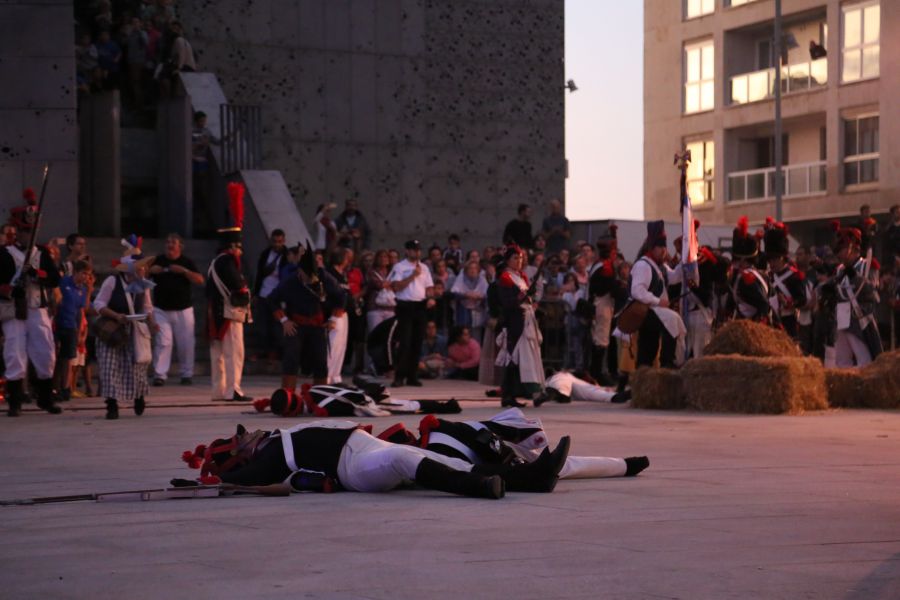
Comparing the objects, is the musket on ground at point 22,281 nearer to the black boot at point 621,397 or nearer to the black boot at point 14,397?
the black boot at point 14,397

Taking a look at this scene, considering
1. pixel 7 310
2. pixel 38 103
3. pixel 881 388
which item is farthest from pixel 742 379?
pixel 38 103

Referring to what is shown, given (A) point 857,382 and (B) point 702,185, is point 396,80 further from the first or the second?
(B) point 702,185

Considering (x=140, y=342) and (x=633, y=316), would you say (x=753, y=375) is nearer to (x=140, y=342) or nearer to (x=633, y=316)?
(x=633, y=316)

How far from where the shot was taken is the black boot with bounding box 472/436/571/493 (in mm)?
9633

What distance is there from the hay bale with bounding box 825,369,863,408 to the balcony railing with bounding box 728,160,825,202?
32.1m

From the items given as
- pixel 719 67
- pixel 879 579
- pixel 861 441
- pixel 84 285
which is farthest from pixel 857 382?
pixel 719 67

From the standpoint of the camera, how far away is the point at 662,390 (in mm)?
18500

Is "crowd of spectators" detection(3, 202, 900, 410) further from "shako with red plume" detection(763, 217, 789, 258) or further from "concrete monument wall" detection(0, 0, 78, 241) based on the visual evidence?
"concrete monument wall" detection(0, 0, 78, 241)

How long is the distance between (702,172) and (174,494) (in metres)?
47.6

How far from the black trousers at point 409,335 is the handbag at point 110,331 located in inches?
277

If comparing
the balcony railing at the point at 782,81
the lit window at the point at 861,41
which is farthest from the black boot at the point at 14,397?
the balcony railing at the point at 782,81

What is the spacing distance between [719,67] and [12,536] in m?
48.6

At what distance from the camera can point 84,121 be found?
25.6 meters

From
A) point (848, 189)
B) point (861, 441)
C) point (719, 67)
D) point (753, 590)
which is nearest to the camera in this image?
point (753, 590)
